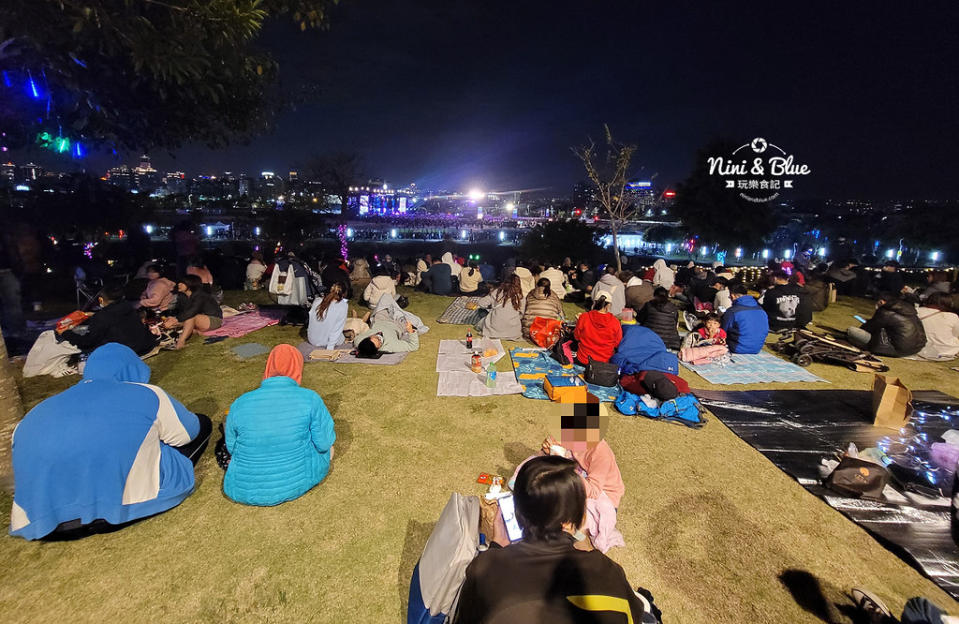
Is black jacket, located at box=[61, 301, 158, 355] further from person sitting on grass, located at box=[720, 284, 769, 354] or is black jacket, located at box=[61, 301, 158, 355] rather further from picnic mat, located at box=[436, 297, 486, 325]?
person sitting on grass, located at box=[720, 284, 769, 354]

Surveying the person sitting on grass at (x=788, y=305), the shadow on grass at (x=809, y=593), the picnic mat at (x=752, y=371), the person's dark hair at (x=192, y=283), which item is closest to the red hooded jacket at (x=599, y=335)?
the picnic mat at (x=752, y=371)

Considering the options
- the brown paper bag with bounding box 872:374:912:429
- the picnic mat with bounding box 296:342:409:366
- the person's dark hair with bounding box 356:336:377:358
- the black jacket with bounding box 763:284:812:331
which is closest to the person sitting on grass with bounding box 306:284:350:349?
the picnic mat with bounding box 296:342:409:366

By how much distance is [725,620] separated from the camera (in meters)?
2.85

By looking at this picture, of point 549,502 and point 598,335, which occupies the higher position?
point 549,502

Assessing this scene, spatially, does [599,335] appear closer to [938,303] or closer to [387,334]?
[387,334]

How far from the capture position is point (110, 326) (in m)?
6.57

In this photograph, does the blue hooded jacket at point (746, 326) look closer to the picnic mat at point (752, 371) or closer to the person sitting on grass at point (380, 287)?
the picnic mat at point (752, 371)

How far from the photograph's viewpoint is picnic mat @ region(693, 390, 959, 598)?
11.3ft

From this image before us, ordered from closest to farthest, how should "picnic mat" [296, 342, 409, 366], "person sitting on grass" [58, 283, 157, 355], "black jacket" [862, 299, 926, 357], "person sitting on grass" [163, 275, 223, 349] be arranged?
"person sitting on grass" [58, 283, 157, 355] → "picnic mat" [296, 342, 409, 366] → "black jacket" [862, 299, 926, 357] → "person sitting on grass" [163, 275, 223, 349]

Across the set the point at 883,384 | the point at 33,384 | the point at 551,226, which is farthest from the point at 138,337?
the point at 551,226

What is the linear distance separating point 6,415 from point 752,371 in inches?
414

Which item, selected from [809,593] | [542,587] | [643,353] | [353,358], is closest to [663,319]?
[643,353]

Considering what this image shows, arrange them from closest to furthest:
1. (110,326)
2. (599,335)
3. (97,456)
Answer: (97,456), (110,326), (599,335)

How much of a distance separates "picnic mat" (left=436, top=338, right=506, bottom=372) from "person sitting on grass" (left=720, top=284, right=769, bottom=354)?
15.7 ft
